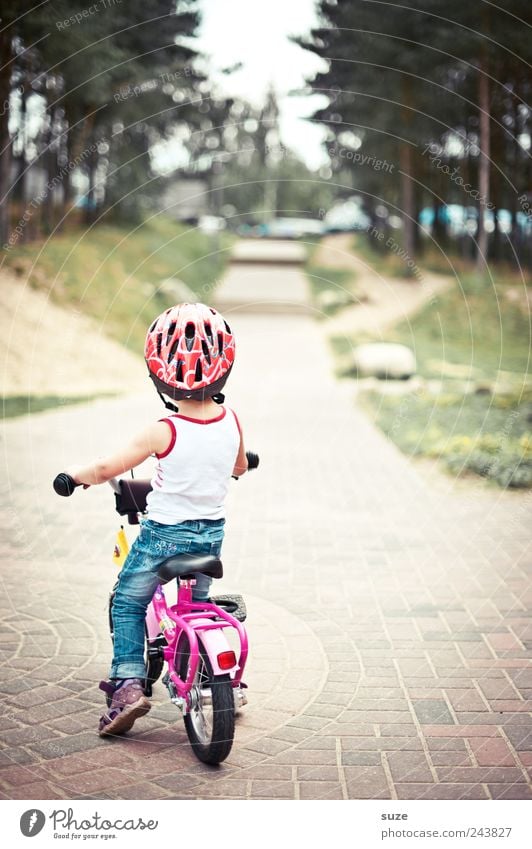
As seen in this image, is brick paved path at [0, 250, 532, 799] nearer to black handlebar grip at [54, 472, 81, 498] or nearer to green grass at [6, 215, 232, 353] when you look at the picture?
black handlebar grip at [54, 472, 81, 498]

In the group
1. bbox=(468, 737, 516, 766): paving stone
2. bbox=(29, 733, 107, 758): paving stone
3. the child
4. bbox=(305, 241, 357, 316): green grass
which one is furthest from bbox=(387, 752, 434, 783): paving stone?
bbox=(305, 241, 357, 316): green grass

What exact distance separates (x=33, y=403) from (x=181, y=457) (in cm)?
1023

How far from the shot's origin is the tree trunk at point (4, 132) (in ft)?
47.9

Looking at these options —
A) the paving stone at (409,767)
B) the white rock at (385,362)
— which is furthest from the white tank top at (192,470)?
the white rock at (385,362)

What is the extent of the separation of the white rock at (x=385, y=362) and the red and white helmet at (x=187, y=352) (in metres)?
12.5

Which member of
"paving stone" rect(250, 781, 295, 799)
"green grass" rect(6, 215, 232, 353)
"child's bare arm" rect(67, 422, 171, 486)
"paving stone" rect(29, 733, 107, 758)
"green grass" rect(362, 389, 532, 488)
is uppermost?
"green grass" rect(6, 215, 232, 353)

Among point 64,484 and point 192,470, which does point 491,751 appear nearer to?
point 192,470

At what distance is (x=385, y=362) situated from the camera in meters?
16.3

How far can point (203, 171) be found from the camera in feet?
169

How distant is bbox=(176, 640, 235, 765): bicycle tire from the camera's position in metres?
3.51

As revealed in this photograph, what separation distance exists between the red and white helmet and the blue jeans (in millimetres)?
531

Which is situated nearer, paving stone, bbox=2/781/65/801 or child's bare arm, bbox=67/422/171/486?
paving stone, bbox=2/781/65/801

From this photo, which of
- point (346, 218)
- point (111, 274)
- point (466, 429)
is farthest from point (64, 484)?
Answer: point (346, 218)

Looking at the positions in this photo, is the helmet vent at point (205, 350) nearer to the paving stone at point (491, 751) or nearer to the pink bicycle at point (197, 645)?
the pink bicycle at point (197, 645)
